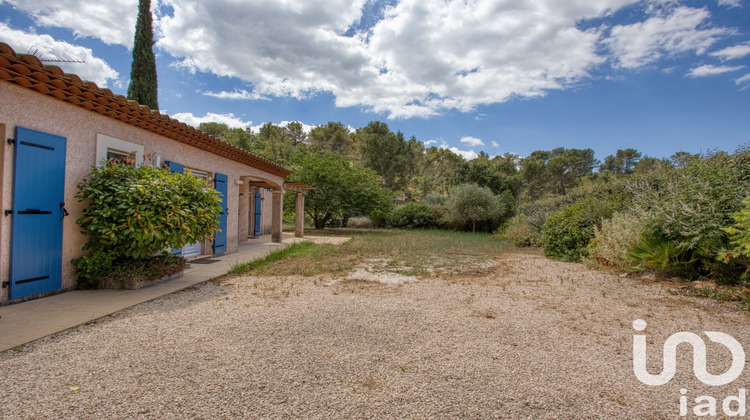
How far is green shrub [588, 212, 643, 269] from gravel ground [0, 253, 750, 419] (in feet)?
6.83

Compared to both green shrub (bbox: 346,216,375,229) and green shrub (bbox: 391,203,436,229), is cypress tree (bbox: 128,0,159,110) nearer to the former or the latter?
green shrub (bbox: 346,216,375,229)

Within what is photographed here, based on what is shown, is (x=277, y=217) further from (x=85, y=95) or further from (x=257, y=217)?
(x=85, y=95)

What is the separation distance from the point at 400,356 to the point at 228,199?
7.17 metres

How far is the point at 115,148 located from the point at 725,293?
932 cm

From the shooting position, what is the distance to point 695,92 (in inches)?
486

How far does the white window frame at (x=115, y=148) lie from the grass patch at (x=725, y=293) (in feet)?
28.9

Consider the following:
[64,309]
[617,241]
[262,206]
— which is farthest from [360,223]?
[64,309]

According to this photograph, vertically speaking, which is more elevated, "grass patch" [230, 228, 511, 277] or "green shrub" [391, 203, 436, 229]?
"green shrub" [391, 203, 436, 229]

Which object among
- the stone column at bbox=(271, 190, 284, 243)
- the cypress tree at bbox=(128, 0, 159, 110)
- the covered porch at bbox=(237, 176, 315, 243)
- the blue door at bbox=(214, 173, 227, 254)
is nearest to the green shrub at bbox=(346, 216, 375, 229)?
the covered porch at bbox=(237, 176, 315, 243)

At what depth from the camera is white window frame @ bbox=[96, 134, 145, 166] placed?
4875 millimetres

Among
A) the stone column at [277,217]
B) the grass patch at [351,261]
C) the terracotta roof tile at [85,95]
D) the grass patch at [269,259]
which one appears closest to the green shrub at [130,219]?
the terracotta roof tile at [85,95]

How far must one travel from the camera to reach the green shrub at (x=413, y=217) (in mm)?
22516
